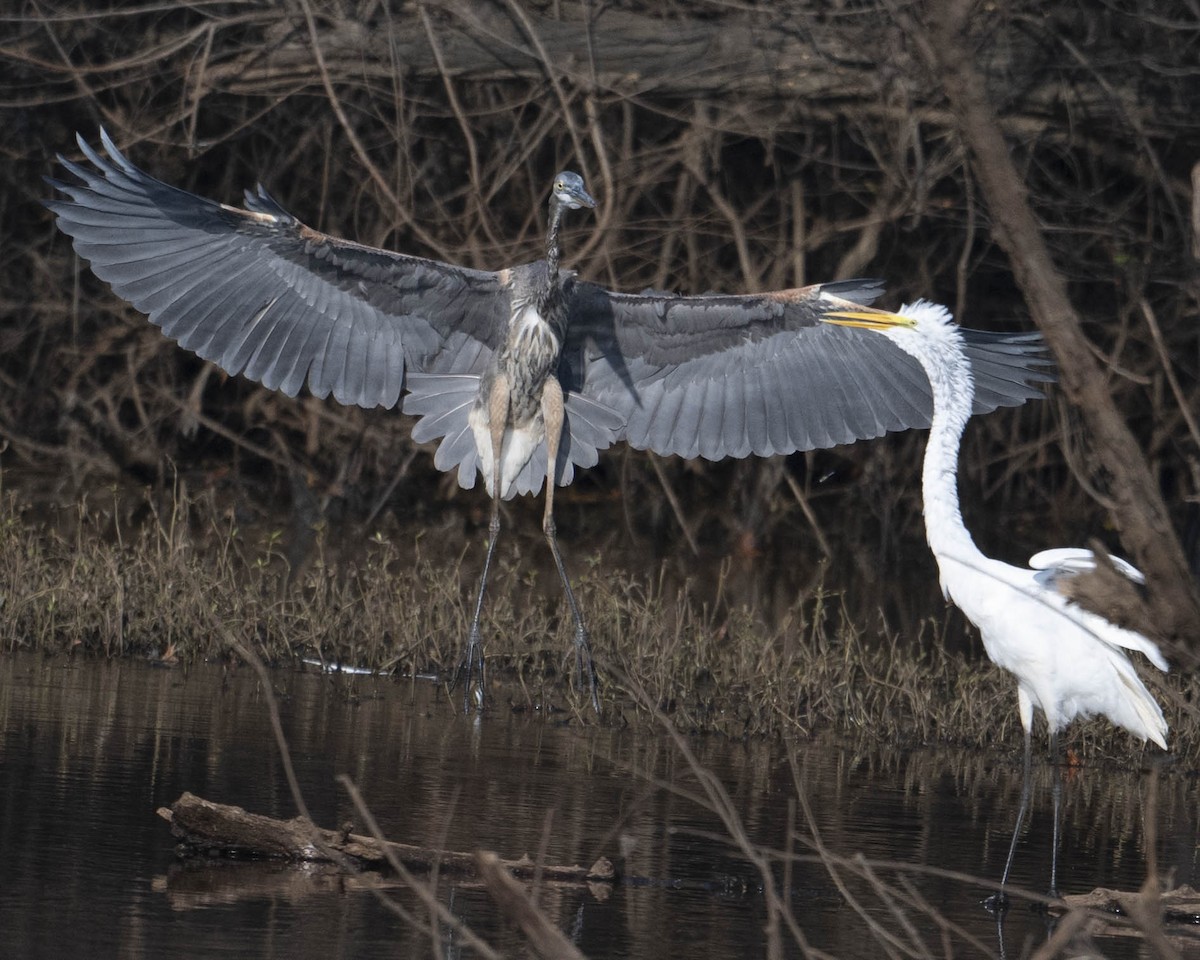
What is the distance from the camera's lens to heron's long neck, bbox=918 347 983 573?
549 cm

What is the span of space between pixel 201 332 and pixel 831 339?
2534mm

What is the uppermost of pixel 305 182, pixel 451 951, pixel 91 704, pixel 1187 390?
pixel 305 182

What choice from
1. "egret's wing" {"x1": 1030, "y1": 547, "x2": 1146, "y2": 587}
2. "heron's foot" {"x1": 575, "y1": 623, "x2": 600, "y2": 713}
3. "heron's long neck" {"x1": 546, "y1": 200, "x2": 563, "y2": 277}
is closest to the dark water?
"heron's foot" {"x1": 575, "y1": 623, "x2": 600, "y2": 713}

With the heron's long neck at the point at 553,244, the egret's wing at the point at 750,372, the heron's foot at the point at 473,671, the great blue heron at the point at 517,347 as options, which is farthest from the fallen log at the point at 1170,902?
the heron's long neck at the point at 553,244

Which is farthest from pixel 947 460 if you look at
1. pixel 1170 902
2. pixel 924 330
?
pixel 1170 902

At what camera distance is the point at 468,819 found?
4.80 metres

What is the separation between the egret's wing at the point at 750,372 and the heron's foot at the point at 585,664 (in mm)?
1352

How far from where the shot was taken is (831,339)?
754cm

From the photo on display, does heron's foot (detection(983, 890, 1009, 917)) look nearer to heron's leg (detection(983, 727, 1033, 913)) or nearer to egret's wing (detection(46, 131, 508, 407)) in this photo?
heron's leg (detection(983, 727, 1033, 913))

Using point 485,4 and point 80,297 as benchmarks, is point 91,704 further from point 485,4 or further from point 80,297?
point 80,297

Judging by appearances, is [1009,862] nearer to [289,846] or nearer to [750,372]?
[289,846]

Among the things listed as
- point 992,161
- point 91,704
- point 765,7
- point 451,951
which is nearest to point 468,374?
point 91,704

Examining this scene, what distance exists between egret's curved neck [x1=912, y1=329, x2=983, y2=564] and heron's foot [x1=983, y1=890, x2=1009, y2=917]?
1.09 m

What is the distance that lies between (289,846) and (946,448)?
246 cm
